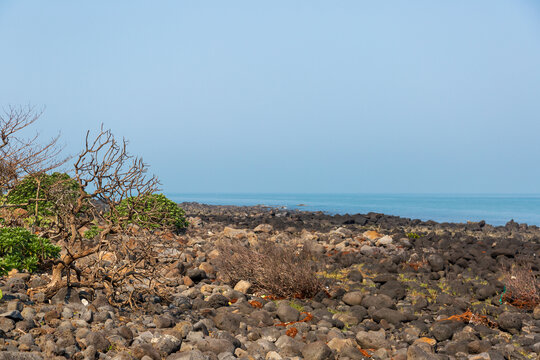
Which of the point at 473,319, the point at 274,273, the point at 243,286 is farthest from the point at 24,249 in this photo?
the point at 473,319

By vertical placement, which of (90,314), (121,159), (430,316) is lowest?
(430,316)

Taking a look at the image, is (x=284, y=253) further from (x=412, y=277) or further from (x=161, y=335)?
(x=161, y=335)

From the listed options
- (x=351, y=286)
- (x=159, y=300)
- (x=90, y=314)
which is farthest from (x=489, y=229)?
(x=90, y=314)

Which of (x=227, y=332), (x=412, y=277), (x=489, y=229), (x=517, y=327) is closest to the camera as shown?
(x=227, y=332)

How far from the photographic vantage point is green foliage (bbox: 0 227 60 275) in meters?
7.98

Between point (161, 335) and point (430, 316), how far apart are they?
16.5 feet

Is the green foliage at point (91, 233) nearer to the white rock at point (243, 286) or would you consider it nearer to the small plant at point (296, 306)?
the white rock at point (243, 286)

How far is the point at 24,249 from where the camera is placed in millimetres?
8266

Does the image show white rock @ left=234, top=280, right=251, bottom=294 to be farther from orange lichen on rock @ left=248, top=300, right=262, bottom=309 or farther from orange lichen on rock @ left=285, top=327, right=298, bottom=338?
orange lichen on rock @ left=285, top=327, right=298, bottom=338

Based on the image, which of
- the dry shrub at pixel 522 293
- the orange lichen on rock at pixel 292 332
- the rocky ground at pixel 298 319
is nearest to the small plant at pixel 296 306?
the rocky ground at pixel 298 319

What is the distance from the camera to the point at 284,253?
33.5 ft

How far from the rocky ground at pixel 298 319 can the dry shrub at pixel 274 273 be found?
0.23m

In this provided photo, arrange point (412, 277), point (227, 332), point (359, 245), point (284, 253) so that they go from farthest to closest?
point (359, 245) → point (412, 277) → point (284, 253) → point (227, 332)

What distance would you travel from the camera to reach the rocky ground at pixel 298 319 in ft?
18.9
